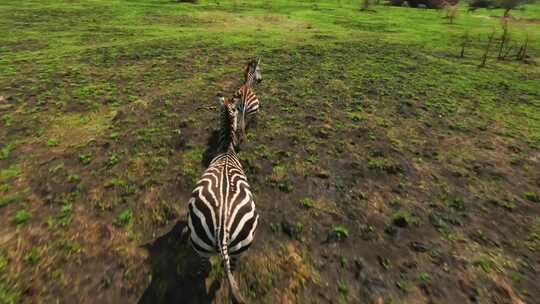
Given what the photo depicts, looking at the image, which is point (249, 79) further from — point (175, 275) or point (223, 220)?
point (175, 275)

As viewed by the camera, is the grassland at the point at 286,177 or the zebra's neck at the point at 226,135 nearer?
the grassland at the point at 286,177

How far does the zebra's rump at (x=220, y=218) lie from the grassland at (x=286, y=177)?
3.28 ft

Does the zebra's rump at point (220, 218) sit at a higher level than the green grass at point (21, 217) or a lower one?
higher

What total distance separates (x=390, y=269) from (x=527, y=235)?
338 cm

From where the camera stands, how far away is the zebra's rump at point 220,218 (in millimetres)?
4035

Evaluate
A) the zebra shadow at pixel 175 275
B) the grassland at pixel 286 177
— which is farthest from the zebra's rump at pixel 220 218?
the grassland at pixel 286 177

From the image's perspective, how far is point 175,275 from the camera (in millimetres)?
4730

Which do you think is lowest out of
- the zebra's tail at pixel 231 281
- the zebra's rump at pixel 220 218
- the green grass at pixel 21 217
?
the green grass at pixel 21 217

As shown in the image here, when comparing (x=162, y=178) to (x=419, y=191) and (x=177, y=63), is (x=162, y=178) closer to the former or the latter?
(x=419, y=191)

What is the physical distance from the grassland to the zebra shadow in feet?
0.08

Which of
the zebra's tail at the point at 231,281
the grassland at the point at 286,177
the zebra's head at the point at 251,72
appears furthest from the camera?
the zebra's head at the point at 251,72

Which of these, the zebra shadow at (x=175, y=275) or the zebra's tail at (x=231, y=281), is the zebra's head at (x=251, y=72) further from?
the zebra's tail at (x=231, y=281)

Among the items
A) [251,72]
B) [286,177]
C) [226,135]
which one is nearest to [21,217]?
[226,135]

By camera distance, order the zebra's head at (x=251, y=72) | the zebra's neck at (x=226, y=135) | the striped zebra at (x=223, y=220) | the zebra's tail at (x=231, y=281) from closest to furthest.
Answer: the zebra's tail at (x=231, y=281) < the striped zebra at (x=223, y=220) < the zebra's neck at (x=226, y=135) < the zebra's head at (x=251, y=72)
